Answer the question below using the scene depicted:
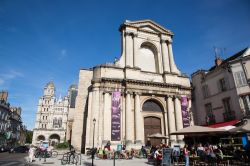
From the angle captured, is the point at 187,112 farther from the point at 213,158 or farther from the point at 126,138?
the point at 213,158

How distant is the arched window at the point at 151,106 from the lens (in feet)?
73.6

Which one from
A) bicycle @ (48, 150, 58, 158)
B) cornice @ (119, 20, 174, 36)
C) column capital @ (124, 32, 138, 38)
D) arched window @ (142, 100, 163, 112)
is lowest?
bicycle @ (48, 150, 58, 158)

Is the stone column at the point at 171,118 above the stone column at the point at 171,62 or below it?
below

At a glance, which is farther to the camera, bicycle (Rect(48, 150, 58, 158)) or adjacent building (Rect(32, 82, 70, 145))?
adjacent building (Rect(32, 82, 70, 145))

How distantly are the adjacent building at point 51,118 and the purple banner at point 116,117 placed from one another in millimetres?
54891

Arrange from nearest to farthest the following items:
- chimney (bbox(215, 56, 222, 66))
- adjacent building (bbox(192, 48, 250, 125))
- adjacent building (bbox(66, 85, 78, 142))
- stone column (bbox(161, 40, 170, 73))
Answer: adjacent building (bbox(192, 48, 250, 125)) → stone column (bbox(161, 40, 170, 73)) → chimney (bbox(215, 56, 222, 66)) → adjacent building (bbox(66, 85, 78, 142))

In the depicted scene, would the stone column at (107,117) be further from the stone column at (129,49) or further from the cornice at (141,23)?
the cornice at (141,23)

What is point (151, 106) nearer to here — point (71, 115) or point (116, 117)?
point (116, 117)

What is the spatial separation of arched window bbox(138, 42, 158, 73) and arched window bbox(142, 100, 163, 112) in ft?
15.1

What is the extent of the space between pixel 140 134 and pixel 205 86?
10609mm

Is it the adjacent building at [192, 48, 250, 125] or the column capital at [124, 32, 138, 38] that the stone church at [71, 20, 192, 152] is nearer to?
the column capital at [124, 32, 138, 38]

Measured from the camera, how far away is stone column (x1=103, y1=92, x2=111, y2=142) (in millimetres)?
19188

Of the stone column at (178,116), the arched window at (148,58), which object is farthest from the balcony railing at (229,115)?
the arched window at (148,58)

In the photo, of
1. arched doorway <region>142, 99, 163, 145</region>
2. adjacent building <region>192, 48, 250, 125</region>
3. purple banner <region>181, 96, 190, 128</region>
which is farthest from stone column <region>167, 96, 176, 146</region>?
adjacent building <region>192, 48, 250, 125</region>
